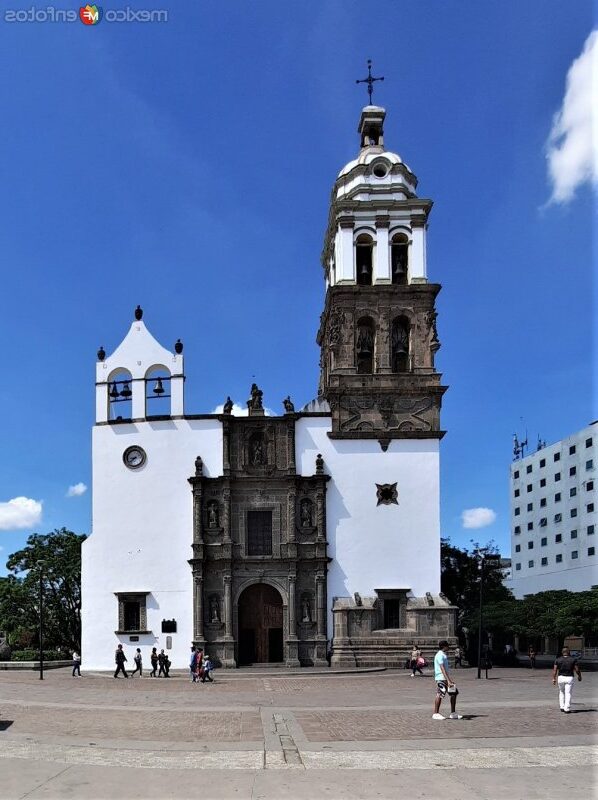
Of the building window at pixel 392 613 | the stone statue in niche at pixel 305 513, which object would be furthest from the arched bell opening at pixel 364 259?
the building window at pixel 392 613

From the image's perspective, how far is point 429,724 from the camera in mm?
16781

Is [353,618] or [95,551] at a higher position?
[95,551]

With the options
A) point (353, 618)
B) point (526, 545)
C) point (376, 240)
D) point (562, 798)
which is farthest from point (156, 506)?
point (526, 545)

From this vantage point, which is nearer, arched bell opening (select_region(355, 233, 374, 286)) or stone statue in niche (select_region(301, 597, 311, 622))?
stone statue in niche (select_region(301, 597, 311, 622))

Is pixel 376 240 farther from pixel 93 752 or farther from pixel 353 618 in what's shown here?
pixel 93 752

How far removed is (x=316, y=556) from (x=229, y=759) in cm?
2636

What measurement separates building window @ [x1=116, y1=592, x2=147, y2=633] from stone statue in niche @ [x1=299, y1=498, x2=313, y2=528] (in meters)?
7.98

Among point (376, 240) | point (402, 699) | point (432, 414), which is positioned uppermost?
point (376, 240)

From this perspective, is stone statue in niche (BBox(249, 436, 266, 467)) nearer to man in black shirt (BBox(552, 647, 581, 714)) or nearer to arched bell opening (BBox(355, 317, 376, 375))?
arched bell opening (BBox(355, 317, 376, 375))

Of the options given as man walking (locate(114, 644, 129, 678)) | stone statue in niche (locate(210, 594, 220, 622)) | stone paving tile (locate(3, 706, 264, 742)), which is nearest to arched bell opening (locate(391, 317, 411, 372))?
stone statue in niche (locate(210, 594, 220, 622))

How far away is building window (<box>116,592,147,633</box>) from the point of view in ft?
127

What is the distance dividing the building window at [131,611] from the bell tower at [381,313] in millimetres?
11625

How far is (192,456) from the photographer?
40344mm

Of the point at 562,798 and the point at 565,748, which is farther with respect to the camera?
the point at 565,748
